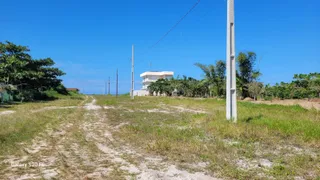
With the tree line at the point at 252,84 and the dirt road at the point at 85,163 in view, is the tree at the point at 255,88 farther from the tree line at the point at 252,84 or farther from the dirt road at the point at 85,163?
the dirt road at the point at 85,163

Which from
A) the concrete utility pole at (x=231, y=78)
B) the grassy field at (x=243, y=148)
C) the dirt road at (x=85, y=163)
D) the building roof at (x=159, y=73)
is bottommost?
the dirt road at (x=85, y=163)

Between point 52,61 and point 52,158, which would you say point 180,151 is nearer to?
point 52,158

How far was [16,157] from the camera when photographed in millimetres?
5609

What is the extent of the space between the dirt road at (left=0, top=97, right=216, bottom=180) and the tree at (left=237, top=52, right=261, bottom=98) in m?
28.4

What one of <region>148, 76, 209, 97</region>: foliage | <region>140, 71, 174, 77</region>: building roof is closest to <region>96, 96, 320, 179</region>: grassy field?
<region>148, 76, 209, 97</region>: foliage

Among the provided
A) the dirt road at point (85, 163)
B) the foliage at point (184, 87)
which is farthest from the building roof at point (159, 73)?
the dirt road at point (85, 163)

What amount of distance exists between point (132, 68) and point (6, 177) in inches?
1419

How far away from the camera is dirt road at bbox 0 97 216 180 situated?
4.46m

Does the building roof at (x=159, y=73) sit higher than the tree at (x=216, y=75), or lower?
higher

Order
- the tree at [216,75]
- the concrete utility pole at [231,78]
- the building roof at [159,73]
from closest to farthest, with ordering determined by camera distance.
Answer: the concrete utility pole at [231,78], the tree at [216,75], the building roof at [159,73]

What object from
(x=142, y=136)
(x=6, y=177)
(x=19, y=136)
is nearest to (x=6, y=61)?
(x=19, y=136)

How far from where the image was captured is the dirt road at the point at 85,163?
446 centimetres

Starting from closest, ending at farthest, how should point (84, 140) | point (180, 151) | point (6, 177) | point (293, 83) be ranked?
point (6, 177)
point (180, 151)
point (84, 140)
point (293, 83)

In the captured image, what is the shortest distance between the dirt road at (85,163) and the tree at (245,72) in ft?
93.3
